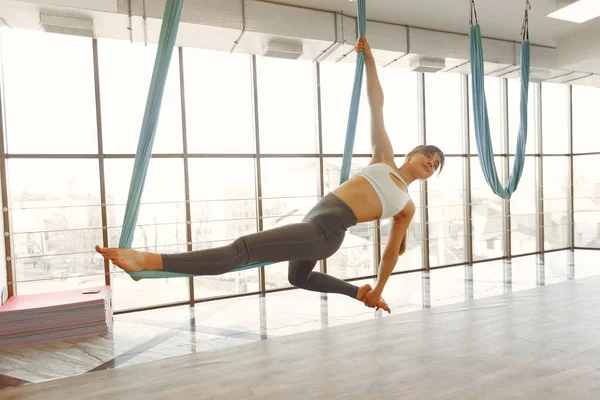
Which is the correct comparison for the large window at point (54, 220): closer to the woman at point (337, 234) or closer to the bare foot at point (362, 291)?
the woman at point (337, 234)

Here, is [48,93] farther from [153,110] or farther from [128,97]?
[153,110]

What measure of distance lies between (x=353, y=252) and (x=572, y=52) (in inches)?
145

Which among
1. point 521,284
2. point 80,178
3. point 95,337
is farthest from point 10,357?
point 521,284

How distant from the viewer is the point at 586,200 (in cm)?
634

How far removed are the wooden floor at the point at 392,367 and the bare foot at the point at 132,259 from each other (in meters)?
0.81

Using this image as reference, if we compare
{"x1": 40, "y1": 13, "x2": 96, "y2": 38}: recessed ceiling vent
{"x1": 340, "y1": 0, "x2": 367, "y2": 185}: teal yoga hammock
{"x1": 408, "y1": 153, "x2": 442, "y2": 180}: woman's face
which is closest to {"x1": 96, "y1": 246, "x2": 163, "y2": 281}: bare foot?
{"x1": 340, "y1": 0, "x2": 367, "y2": 185}: teal yoga hammock

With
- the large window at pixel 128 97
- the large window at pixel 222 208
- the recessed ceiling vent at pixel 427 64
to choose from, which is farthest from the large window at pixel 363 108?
the large window at pixel 128 97

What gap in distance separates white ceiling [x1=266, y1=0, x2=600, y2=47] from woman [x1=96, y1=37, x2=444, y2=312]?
1.67 m

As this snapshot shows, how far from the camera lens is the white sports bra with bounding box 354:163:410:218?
203 centimetres

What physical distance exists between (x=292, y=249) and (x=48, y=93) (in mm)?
3289

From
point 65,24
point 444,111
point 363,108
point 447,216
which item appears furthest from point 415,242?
point 65,24

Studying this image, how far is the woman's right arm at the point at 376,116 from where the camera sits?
2243 mm

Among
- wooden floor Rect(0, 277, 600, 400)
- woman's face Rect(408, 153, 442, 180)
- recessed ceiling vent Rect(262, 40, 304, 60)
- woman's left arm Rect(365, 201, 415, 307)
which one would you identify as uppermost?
recessed ceiling vent Rect(262, 40, 304, 60)

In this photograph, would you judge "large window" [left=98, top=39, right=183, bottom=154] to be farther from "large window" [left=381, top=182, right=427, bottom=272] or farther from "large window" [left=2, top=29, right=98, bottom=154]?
"large window" [left=381, top=182, right=427, bottom=272]
